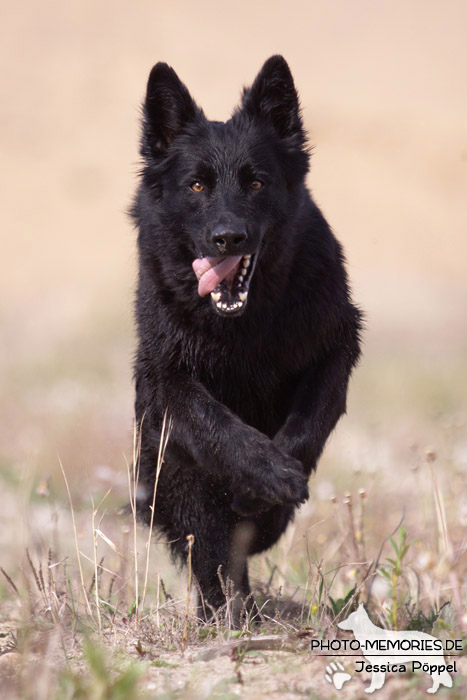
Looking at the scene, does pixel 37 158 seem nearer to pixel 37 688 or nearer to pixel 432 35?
pixel 432 35

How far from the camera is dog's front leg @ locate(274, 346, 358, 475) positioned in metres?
4.31

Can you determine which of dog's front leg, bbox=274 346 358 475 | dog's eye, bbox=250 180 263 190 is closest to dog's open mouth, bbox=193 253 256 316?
dog's eye, bbox=250 180 263 190

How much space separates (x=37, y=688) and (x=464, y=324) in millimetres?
15206

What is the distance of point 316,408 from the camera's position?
4391 millimetres

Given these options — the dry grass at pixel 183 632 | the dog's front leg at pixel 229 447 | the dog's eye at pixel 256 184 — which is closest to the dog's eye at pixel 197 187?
the dog's eye at pixel 256 184

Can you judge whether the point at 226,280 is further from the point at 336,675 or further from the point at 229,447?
the point at 336,675

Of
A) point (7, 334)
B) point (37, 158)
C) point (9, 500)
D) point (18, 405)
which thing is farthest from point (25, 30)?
point (9, 500)

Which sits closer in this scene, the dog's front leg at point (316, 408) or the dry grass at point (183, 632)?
the dry grass at point (183, 632)

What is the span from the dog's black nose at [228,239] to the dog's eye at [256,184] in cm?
44

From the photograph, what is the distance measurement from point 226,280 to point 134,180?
19124mm

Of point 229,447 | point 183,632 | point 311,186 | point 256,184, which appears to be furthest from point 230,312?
point 311,186

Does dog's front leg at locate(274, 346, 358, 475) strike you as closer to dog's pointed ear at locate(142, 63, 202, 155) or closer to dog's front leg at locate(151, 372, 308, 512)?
dog's front leg at locate(151, 372, 308, 512)

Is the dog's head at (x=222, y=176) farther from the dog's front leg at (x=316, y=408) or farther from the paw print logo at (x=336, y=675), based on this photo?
the paw print logo at (x=336, y=675)

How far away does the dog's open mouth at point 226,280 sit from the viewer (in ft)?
14.0
